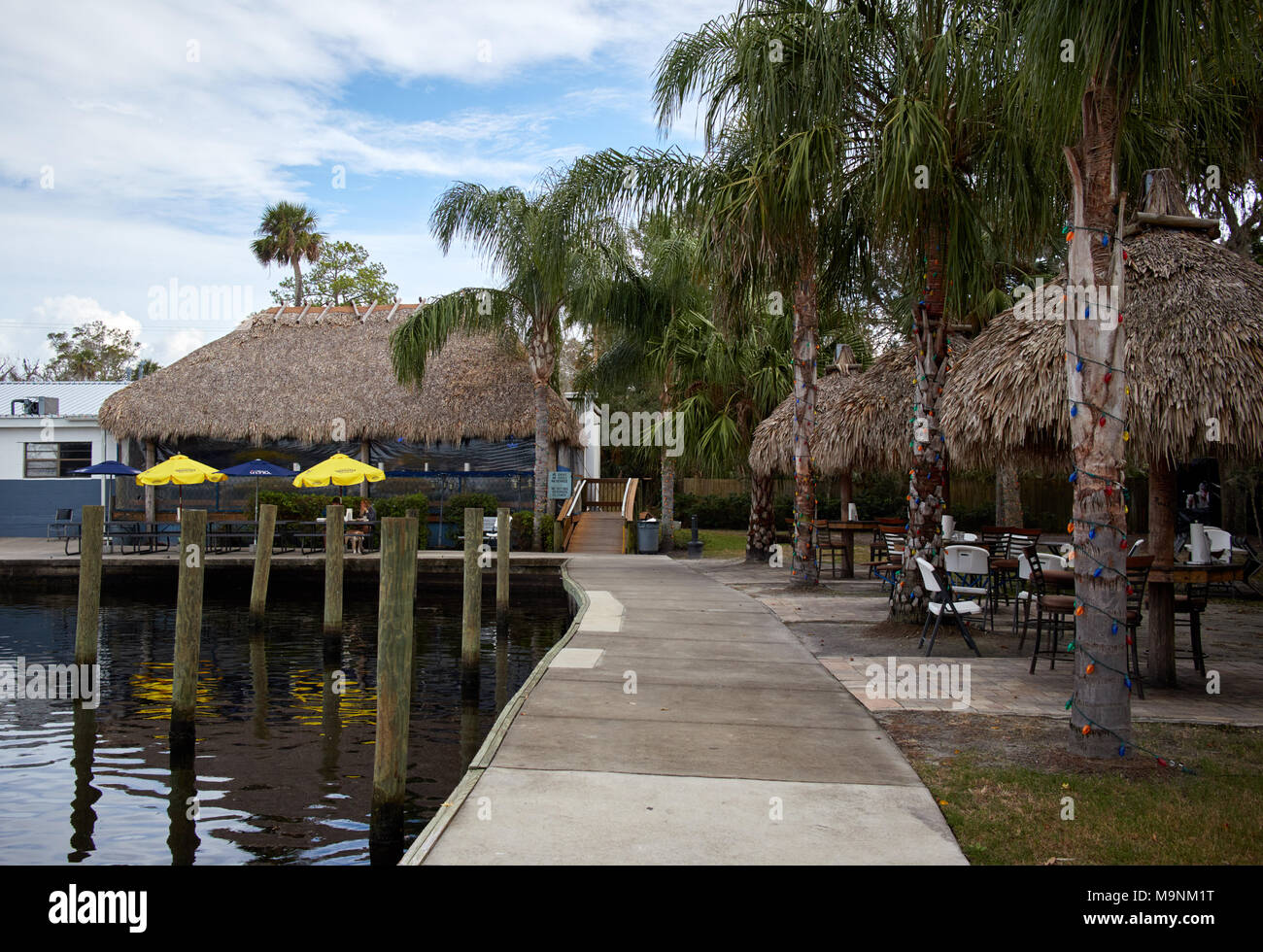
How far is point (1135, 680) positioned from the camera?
8.13 m

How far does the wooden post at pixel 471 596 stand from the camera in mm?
11812

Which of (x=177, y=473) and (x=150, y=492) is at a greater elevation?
(x=177, y=473)

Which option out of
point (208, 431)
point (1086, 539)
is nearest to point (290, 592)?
point (208, 431)

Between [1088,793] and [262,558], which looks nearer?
[1088,793]

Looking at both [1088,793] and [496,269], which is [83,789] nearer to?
[1088,793]

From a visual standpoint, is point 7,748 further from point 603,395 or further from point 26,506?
point 26,506

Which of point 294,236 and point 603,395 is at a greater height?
point 294,236

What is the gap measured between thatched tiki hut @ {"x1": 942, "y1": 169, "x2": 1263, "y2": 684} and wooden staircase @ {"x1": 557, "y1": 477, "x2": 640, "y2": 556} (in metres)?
15.9

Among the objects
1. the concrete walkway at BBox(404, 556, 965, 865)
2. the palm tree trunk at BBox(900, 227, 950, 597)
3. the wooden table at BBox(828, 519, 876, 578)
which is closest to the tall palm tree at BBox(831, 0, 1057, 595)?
the palm tree trunk at BBox(900, 227, 950, 597)

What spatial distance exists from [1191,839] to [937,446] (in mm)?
6868

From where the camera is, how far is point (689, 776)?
5.65m

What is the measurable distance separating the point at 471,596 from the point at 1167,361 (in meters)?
8.31

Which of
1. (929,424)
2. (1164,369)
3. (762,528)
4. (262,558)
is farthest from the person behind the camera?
(762,528)

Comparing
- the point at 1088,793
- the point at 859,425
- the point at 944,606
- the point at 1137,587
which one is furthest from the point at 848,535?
the point at 1088,793
